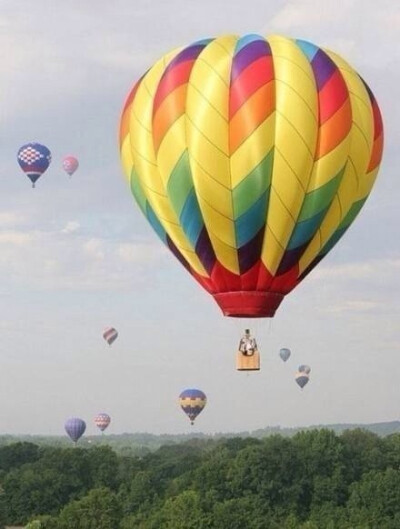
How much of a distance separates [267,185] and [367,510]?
1842 inches

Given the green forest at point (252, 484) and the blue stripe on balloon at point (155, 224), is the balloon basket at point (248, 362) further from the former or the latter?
the green forest at point (252, 484)

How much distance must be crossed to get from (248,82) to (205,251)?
486 cm

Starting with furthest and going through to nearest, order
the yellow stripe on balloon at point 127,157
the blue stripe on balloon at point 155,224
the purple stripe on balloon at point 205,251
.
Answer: the yellow stripe on balloon at point 127,157, the blue stripe on balloon at point 155,224, the purple stripe on balloon at point 205,251

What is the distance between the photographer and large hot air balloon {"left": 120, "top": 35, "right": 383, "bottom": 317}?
1193 inches

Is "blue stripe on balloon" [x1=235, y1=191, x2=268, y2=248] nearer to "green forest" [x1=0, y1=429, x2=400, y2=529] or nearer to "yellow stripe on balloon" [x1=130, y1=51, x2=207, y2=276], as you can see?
"yellow stripe on balloon" [x1=130, y1=51, x2=207, y2=276]

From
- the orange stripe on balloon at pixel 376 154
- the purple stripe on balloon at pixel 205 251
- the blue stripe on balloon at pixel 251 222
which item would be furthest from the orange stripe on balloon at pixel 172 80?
the orange stripe on balloon at pixel 376 154

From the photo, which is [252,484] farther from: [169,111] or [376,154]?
[169,111]

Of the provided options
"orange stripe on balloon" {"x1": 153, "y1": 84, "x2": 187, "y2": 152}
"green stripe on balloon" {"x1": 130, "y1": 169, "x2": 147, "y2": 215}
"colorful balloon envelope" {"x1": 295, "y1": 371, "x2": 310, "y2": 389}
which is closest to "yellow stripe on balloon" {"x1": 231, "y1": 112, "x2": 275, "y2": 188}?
"orange stripe on balloon" {"x1": 153, "y1": 84, "x2": 187, "y2": 152}

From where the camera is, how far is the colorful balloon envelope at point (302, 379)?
106m

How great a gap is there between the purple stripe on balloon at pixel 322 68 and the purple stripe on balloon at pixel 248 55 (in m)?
1.36

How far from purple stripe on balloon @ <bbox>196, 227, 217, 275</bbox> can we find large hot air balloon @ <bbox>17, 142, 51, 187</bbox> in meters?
31.1

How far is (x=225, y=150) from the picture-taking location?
3027cm

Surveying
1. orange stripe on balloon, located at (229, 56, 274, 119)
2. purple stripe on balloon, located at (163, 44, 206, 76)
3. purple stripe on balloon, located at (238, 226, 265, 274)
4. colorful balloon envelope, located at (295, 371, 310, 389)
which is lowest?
purple stripe on balloon, located at (238, 226, 265, 274)

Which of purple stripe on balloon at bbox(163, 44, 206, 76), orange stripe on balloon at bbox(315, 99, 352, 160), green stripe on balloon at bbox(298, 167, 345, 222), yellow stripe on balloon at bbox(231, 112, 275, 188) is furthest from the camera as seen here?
purple stripe on balloon at bbox(163, 44, 206, 76)
